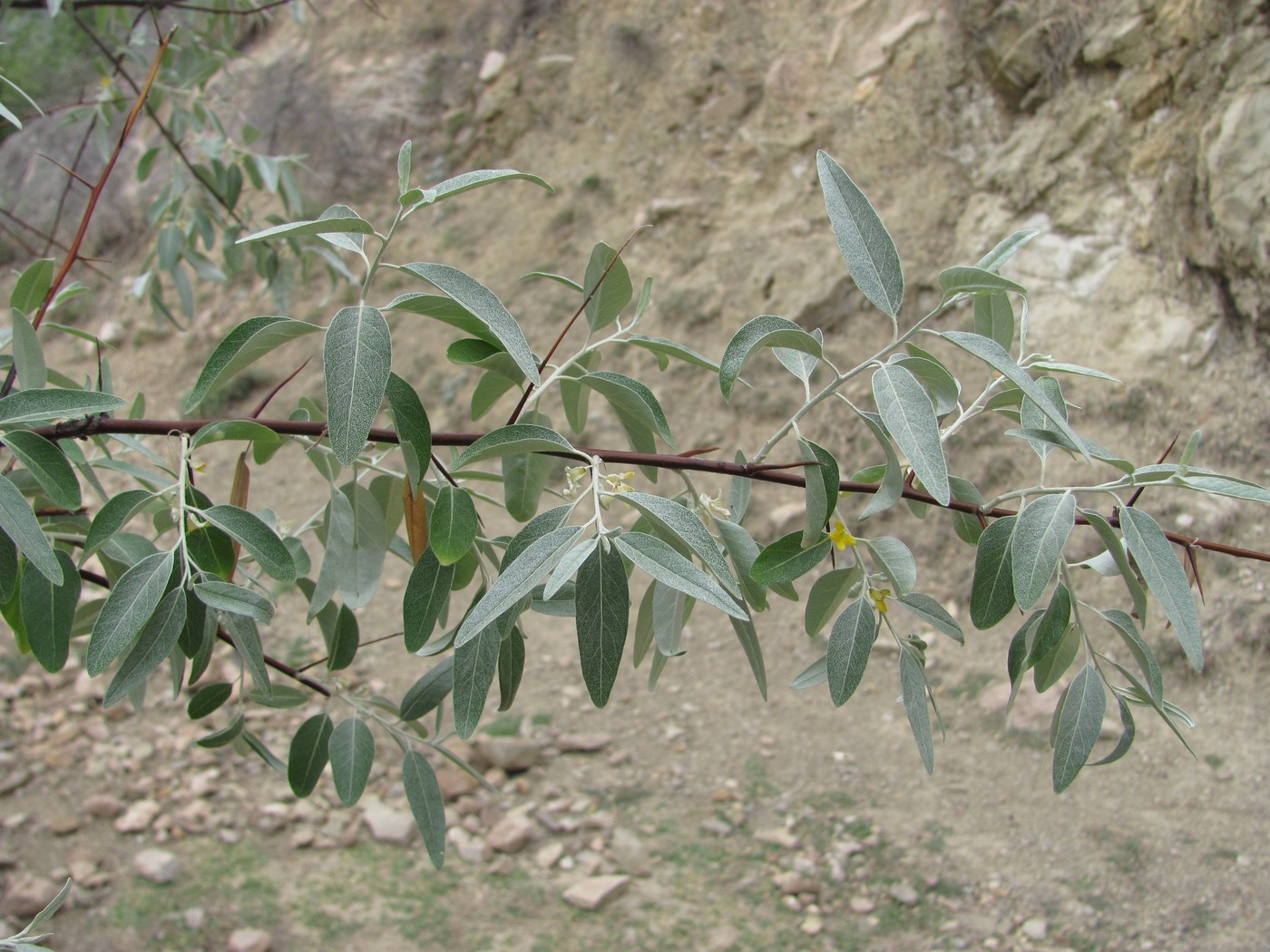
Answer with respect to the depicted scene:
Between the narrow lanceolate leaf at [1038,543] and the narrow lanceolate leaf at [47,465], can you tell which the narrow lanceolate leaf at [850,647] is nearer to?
the narrow lanceolate leaf at [1038,543]

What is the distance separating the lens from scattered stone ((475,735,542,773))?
8.30 ft

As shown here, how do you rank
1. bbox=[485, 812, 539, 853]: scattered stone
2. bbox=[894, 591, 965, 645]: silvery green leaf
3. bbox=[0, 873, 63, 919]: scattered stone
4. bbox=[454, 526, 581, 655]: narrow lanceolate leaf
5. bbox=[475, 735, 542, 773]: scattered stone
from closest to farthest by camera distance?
bbox=[454, 526, 581, 655]: narrow lanceolate leaf < bbox=[894, 591, 965, 645]: silvery green leaf < bbox=[0, 873, 63, 919]: scattered stone < bbox=[485, 812, 539, 853]: scattered stone < bbox=[475, 735, 542, 773]: scattered stone

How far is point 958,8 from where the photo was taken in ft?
13.0

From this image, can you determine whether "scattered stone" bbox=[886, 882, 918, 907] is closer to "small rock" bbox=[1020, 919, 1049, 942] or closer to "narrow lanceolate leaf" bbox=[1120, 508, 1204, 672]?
"small rock" bbox=[1020, 919, 1049, 942]

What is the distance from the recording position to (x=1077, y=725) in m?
0.75

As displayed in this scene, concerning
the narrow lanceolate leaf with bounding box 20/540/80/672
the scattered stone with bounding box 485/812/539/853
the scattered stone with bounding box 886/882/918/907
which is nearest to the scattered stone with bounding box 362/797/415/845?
the scattered stone with bounding box 485/812/539/853

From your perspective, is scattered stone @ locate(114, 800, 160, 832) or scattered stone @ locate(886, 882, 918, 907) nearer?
scattered stone @ locate(886, 882, 918, 907)

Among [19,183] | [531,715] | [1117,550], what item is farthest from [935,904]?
[19,183]

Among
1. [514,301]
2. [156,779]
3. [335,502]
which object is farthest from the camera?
[514,301]

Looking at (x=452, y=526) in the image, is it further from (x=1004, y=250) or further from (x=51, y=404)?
(x=1004, y=250)

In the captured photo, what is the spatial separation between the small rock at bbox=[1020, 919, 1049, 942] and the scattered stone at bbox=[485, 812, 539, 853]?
43.0 inches

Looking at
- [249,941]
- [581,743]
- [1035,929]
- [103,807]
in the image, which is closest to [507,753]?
[581,743]

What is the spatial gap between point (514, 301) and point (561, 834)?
9.66 ft

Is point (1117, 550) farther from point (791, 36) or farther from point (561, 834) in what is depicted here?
point (791, 36)
